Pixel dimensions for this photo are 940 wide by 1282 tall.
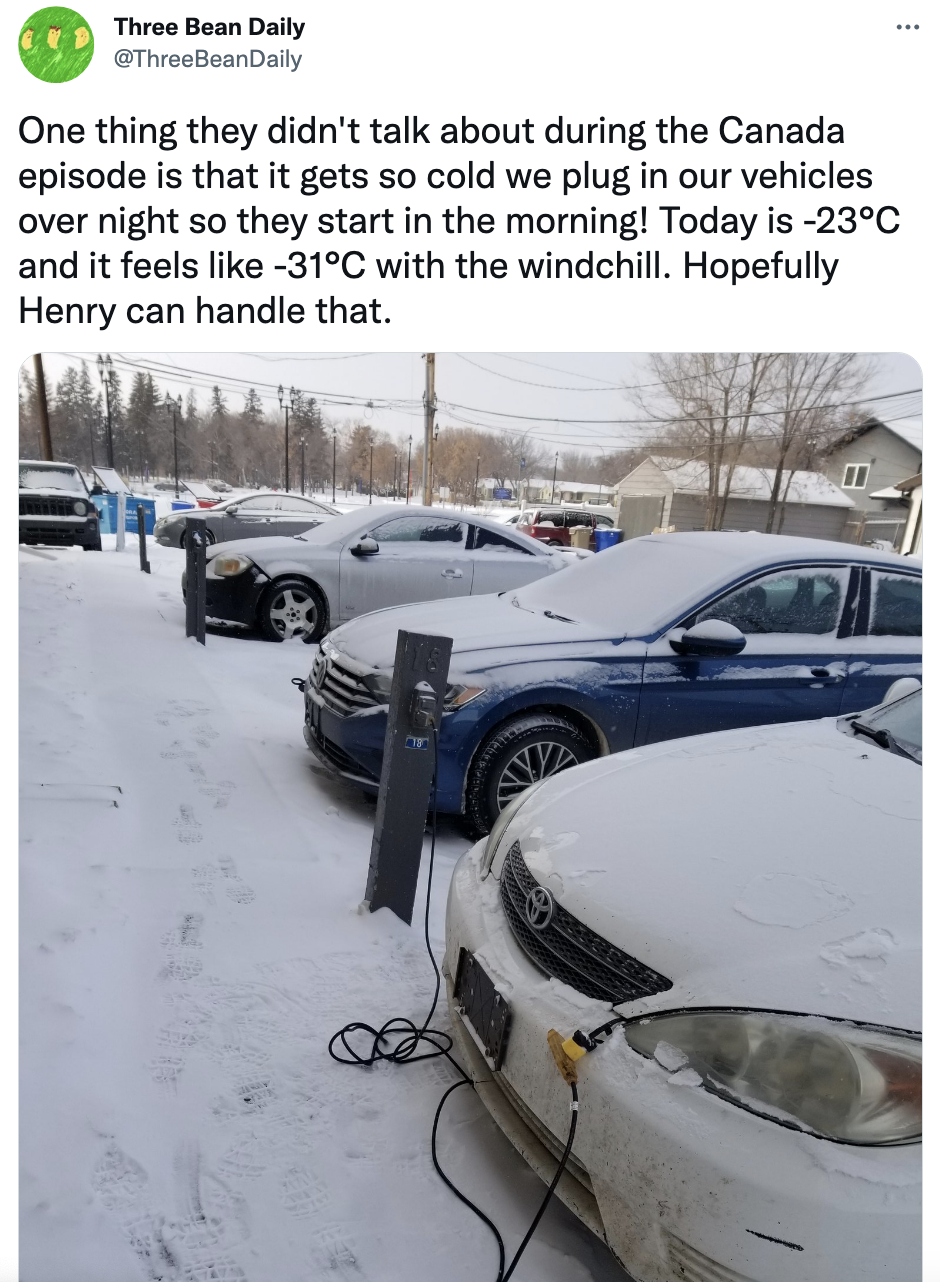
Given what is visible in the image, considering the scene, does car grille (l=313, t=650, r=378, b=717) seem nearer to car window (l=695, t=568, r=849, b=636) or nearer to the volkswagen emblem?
car window (l=695, t=568, r=849, b=636)

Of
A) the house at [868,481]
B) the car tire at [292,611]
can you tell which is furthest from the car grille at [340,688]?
the house at [868,481]

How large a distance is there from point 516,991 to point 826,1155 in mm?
673

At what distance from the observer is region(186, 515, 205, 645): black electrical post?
21.1 feet

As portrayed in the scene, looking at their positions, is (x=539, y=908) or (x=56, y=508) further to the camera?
(x=56, y=508)

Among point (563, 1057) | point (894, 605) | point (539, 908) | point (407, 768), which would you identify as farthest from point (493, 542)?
point (563, 1057)

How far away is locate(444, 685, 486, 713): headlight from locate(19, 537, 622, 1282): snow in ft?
2.33

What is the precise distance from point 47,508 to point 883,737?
11678 millimetres

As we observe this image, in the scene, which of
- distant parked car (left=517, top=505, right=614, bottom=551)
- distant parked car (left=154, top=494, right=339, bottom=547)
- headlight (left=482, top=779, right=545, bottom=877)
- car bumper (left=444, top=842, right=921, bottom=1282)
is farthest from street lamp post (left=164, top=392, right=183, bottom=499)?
car bumper (left=444, top=842, right=921, bottom=1282)

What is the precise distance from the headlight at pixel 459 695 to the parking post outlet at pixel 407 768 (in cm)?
56

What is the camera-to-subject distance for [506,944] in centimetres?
185

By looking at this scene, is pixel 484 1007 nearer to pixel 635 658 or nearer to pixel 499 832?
pixel 499 832

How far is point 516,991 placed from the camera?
5.57 ft
